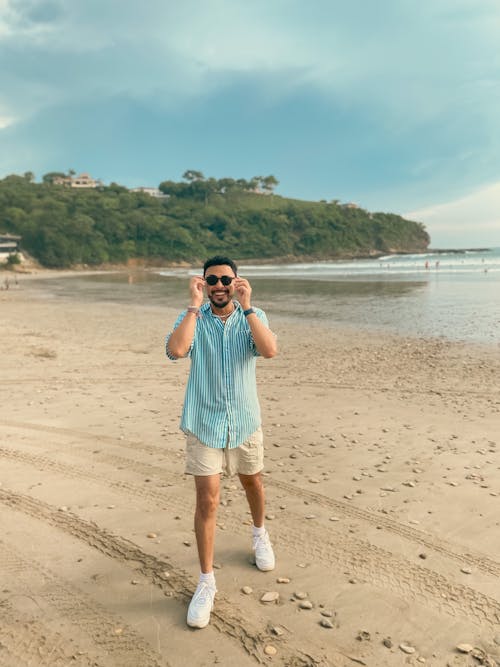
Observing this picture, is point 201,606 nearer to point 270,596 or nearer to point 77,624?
point 270,596

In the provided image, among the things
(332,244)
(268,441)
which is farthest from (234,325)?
(332,244)

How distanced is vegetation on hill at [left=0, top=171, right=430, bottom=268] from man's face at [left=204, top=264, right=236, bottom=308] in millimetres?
100905

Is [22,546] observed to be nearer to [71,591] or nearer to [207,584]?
[71,591]

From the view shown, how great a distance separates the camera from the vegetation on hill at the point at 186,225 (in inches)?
4136

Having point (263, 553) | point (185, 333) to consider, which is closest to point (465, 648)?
point (263, 553)

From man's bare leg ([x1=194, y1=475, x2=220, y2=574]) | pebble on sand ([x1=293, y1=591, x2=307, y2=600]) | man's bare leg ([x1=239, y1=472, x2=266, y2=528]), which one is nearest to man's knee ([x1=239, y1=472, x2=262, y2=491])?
man's bare leg ([x1=239, y1=472, x2=266, y2=528])

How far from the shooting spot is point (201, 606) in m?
3.18

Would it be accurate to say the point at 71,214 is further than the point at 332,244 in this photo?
No

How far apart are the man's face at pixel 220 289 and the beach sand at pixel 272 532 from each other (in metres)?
2.02

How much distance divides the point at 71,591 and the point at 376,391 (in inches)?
273

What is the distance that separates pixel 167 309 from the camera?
24.4m

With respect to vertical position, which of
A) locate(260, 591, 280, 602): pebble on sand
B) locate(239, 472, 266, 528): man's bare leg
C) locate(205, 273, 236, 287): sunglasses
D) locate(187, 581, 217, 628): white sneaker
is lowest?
locate(260, 591, 280, 602): pebble on sand

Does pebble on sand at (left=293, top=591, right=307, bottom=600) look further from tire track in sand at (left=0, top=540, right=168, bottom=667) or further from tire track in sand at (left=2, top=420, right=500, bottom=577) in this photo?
tire track in sand at (left=2, top=420, right=500, bottom=577)

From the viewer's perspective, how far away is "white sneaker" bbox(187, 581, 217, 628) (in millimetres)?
3123
